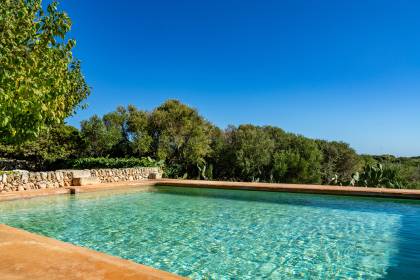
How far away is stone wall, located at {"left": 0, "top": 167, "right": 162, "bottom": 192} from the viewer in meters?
14.1

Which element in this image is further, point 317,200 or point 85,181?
point 85,181

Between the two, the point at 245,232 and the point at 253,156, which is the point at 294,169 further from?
the point at 245,232

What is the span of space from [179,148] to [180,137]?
816mm

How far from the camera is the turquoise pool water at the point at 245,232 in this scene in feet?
18.1

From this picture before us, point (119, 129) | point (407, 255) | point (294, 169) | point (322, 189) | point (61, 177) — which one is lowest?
point (407, 255)

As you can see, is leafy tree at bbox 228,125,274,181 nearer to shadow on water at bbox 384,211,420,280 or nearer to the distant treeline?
the distant treeline

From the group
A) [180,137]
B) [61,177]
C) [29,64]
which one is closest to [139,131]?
[180,137]

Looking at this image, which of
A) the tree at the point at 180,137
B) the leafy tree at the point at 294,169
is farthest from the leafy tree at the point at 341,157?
the tree at the point at 180,137

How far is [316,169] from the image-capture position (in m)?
24.3

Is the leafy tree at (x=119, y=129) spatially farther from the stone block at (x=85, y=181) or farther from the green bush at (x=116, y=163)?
the stone block at (x=85, y=181)

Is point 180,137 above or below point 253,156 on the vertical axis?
above

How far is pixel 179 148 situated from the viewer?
2620 cm

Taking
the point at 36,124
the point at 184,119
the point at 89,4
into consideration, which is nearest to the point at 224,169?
the point at 184,119

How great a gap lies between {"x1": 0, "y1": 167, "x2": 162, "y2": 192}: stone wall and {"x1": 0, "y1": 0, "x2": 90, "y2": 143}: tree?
22.9 feet
